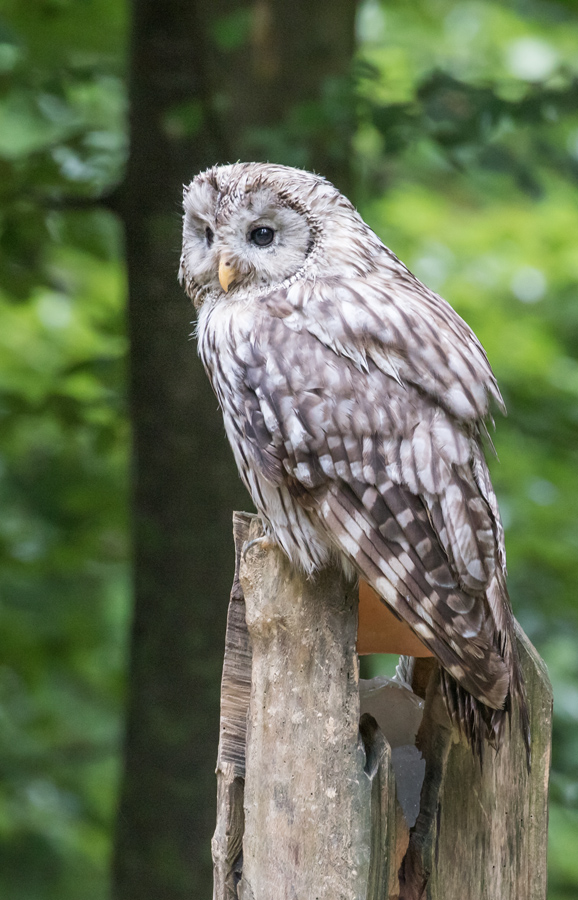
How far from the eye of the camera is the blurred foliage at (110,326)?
341cm

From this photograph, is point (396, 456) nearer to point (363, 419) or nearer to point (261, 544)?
point (363, 419)

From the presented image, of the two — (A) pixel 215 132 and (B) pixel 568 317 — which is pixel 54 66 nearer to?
(A) pixel 215 132

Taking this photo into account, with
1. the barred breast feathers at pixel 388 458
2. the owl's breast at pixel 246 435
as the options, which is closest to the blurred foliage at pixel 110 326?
the owl's breast at pixel 246 435

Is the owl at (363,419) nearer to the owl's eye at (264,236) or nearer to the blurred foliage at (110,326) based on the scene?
the owl's eye at (264,236)

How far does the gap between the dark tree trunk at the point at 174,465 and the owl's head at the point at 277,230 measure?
114 centimetres

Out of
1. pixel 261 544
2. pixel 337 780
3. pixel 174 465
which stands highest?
pixel 174 465

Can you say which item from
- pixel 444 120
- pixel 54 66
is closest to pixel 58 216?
pixel 54 66

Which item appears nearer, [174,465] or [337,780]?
[337,780]

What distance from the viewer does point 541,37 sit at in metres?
5.57

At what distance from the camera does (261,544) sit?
1949mm

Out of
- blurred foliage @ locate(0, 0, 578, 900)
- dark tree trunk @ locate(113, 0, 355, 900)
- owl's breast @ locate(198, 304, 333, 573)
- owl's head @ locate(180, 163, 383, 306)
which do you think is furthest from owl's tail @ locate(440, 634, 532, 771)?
blurred foliage @ locate(0, 0, 578, 900)

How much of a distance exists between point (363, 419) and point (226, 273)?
519 mm

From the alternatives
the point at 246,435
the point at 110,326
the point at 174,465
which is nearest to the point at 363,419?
the point at 246,435

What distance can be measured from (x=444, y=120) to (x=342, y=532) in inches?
75.1
